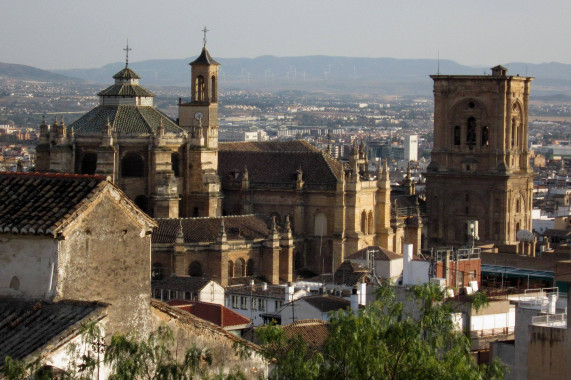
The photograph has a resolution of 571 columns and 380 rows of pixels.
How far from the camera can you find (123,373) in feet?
74.0

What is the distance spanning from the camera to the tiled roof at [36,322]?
78.6ft

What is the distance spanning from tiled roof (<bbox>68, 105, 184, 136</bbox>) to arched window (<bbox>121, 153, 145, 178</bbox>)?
1264 mm

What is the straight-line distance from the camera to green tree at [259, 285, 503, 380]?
24469 mm

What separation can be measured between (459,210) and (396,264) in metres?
31.4

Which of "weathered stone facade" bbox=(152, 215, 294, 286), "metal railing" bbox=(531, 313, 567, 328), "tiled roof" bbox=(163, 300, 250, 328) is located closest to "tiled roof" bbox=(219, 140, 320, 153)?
"weathered stone facade" bbox=(152, 215, 294, 286)

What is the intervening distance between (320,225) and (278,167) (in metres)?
4.50

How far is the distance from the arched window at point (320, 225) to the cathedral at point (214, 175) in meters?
0.05

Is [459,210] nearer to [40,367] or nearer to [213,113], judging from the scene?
[213,113]

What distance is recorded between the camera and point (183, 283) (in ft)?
218

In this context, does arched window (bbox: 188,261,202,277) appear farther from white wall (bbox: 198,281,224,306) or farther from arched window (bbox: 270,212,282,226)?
arched window (bbox: 270,212,282,226)

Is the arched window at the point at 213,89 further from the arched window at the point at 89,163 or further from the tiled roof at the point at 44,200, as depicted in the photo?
the tiled roof at the point at 44,200

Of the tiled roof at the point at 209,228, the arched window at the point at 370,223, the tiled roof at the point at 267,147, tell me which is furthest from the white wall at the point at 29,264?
the tiled roof at the point at 267,147

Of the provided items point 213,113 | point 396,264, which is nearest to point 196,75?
point 213,113

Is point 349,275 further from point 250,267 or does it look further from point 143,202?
point 143,202
